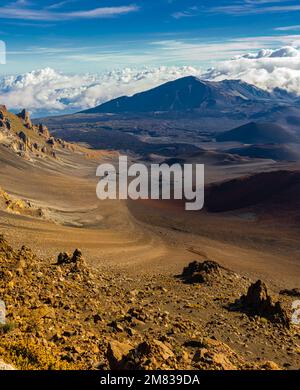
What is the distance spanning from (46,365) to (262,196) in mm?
94788

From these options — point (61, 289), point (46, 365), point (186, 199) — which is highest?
point (46, 365)

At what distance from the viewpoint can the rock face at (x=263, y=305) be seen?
23.0 metres

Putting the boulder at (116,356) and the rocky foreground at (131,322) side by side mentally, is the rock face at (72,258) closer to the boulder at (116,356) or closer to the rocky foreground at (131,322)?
the rocky foreground at (131,322)

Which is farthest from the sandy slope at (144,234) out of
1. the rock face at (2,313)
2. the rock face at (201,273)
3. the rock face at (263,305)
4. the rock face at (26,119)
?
the rock face at (26,119)

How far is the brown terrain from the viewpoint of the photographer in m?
14.9

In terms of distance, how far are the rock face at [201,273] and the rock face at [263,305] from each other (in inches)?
204

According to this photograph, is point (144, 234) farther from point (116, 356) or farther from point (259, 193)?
point (116, 356)

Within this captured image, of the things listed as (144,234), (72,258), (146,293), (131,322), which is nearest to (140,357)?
(131,322)

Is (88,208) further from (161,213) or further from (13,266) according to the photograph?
(13,266)

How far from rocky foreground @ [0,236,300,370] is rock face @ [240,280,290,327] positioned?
0.05 metres

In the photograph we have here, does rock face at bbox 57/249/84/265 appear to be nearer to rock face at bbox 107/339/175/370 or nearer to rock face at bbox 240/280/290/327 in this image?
rock face at bbox 240/280/290/327

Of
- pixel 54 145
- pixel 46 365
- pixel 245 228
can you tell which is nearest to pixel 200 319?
pixel 46 365

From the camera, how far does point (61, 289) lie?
22.5m

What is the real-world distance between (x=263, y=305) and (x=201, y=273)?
7.47 meters
